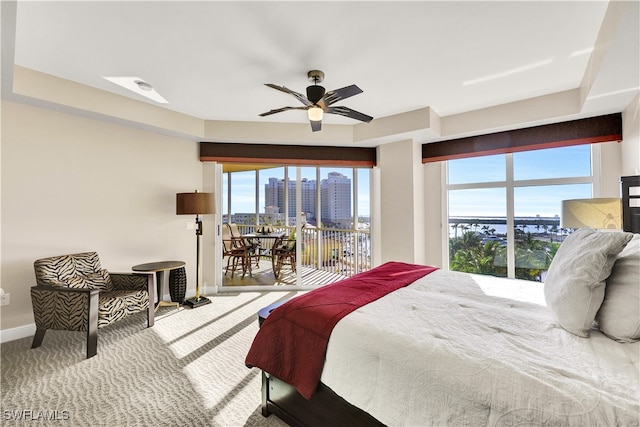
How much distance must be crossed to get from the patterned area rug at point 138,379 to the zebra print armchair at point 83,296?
217mm

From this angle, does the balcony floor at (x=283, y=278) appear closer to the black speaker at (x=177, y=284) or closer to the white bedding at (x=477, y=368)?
the black speaker at (x=177, y=284)

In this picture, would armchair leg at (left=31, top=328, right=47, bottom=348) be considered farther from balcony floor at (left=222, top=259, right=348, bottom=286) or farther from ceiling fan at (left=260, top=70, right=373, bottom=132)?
ceiling fan at (left=260, top=70, right=373, bottom=132)

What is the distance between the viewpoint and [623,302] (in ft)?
3.90

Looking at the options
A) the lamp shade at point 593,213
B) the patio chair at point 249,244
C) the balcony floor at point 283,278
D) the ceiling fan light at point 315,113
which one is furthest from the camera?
the patio chair at point 249,244

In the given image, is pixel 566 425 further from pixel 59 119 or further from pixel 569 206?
pixel 59 119

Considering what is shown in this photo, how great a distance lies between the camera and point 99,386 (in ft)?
6.61

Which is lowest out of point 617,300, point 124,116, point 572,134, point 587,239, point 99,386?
point 99,386

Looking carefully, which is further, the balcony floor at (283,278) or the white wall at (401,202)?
the balcony floor at (283,278)

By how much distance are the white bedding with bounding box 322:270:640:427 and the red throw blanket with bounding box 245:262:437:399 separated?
72 millimetres

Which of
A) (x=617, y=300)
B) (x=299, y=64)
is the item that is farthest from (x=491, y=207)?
(x=299, y=64)

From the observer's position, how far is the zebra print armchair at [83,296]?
242 centimetres

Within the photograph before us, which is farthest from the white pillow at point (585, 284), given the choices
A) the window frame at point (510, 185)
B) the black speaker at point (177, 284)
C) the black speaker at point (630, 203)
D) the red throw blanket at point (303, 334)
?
the black speaker at point (177, 284)

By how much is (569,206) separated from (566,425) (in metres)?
2.29

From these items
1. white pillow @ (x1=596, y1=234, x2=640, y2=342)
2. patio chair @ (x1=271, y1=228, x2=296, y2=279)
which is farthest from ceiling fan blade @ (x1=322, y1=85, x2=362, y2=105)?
patio chair @ (x1=271, y1=228, x2=296, y2=279)
